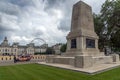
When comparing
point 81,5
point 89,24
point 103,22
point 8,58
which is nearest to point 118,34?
point 103,22

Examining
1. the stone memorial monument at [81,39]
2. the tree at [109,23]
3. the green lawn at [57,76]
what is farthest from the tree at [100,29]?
the green lawn at [57,76]

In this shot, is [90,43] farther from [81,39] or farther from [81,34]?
[81,34]

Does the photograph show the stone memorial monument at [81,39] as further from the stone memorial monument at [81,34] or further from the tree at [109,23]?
the tree at [109,23]

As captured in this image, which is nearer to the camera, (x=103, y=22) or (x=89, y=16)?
(x=89, y=16)

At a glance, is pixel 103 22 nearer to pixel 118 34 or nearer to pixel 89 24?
pixel 118 34

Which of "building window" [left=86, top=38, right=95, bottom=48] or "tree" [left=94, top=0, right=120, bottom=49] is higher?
"tree" [left=94, top=0, right=120, bottom=49]

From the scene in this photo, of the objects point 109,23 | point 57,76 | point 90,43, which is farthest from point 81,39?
point 109,23

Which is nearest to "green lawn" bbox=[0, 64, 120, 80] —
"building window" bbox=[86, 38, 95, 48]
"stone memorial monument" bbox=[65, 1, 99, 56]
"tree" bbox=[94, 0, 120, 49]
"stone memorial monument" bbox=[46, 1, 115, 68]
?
"stone memorial monument" bbox=[46, 1, 115, 68]

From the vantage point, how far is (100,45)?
3212 centimetres

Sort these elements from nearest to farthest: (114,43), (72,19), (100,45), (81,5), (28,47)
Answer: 1. (81,5)
2. (72,19)
3. (114,43)
4. (100,45)
5. (28,47)

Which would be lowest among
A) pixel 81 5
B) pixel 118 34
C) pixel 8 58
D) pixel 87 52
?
pixel 8 58

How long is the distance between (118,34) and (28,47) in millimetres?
84705

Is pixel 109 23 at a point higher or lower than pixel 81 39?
higher

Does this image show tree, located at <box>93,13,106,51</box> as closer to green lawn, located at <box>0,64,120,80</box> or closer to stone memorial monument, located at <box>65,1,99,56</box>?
stone memorial monument, located at <box>65,1,99,56</box>
